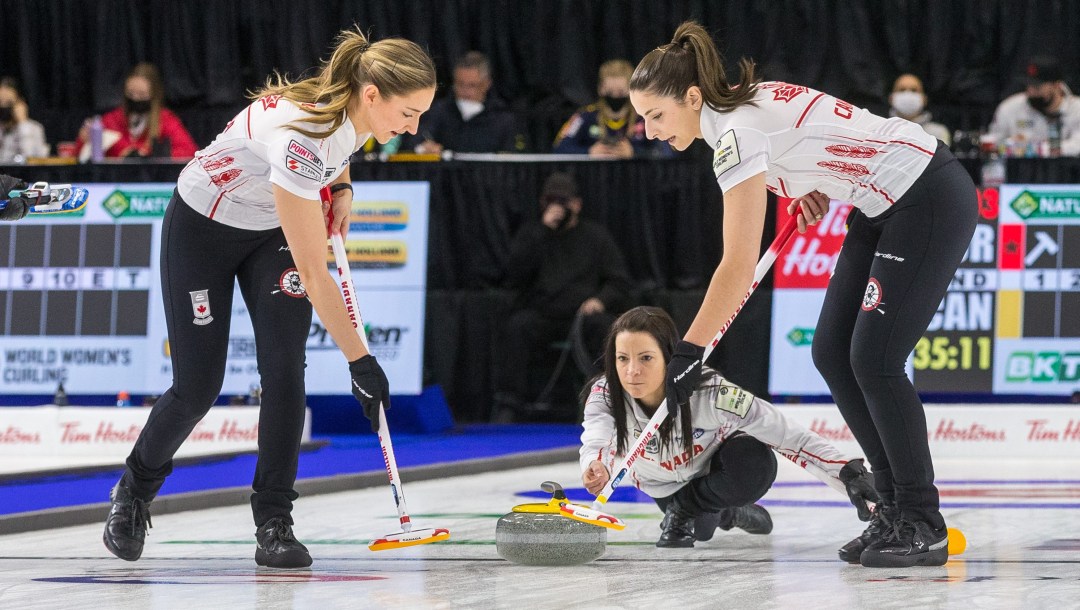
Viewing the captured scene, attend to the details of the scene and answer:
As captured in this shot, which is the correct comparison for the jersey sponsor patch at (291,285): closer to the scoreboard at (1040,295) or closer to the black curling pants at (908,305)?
the black curling pants at (908,305)

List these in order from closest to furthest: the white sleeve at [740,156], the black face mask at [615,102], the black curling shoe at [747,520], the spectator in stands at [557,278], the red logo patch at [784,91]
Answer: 1. the white sleeve at [740,156]
2. the red logo patch at [784,91]
3. the black curling shoe at [747,520]
4. the spectator in stands at [557,278]
5. the black face mask at [615,102]

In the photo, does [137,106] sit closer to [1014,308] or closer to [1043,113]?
[1014,308]

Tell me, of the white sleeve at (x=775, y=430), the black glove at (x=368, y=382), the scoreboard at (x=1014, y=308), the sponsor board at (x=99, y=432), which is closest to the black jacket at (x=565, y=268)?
the scoreboard at (x=1014, y=308)

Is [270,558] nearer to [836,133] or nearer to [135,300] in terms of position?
[836,133]

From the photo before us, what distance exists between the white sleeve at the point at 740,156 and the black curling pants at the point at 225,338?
3.51 ft

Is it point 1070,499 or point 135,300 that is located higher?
point 135,300

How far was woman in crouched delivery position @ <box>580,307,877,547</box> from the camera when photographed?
12.0 ft

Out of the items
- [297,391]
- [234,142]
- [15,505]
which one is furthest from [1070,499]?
[15,505]

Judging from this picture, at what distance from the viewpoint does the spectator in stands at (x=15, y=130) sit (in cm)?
887

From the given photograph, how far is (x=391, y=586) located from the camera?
2939 millimetres

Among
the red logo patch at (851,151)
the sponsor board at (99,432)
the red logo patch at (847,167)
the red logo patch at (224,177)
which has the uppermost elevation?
the red logo patch at (851,151)

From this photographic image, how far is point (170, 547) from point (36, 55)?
299 inches

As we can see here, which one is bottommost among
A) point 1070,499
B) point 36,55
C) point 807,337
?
point 1070,499

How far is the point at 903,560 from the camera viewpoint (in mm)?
3215
